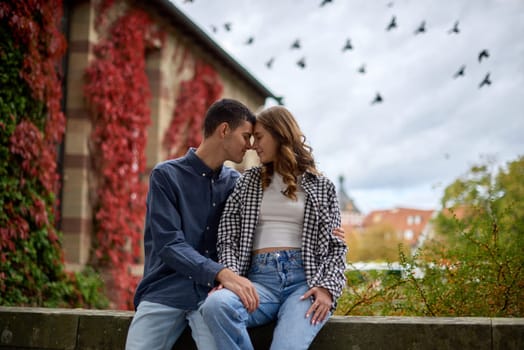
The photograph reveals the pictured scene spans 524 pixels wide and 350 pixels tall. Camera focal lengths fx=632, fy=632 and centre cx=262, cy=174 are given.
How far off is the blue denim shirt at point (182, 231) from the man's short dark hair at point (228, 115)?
0.20m

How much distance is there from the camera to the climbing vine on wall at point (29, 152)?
18.1 ft

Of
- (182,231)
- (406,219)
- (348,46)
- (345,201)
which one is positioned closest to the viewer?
(182,231)

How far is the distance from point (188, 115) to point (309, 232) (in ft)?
25.4

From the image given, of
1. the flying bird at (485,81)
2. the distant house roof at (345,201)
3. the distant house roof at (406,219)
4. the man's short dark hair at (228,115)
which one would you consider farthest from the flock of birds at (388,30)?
the distant house roof at (345,201)

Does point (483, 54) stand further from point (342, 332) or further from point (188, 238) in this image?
point (188, 238)

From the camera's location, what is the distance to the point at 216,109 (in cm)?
360

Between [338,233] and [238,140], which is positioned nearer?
[338,233]

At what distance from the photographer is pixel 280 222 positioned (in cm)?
331

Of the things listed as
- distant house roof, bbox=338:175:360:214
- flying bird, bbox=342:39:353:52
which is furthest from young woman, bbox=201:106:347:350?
distant house roof, bbox=338:175:360:214

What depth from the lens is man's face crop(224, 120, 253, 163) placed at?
3.53 m

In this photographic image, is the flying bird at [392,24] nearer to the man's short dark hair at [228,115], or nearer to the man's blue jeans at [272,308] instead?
the man's short dark hair at [228,115]

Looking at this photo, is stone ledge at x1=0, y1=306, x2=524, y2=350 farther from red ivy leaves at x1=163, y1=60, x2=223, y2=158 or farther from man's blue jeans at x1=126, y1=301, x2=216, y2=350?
red ivy leaves at x1=163, y1=60, x2=223, y2=158

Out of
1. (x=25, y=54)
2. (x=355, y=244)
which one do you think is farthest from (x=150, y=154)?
(x=355, y=244)

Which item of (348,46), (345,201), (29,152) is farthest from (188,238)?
(345,201)
